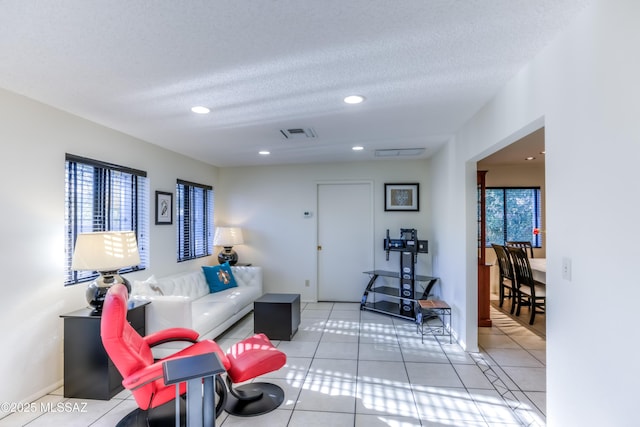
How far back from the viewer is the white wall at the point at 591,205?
4.20 ft

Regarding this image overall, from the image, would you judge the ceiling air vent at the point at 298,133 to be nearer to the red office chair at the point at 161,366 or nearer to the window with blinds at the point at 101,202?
the window with blinds at the point at 101,202

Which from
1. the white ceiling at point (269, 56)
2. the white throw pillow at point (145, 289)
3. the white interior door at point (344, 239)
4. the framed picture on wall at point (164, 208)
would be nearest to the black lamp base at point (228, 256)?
the framed picture on wall at point (164, 208)

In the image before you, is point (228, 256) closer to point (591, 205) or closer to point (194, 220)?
point (194, 220)

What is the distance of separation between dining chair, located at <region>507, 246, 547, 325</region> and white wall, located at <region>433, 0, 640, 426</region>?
2.87 m

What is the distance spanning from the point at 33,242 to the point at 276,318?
240 centimetres

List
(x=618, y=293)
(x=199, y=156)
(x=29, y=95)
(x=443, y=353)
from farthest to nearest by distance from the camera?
(x=199, y=156)
(x=443, y=353)
(x=29, y=95)
(x=618, y=293)

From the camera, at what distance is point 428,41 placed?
1.83 meters

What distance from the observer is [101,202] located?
10.9 ft

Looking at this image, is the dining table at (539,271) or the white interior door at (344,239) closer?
the dining table at (539,271)

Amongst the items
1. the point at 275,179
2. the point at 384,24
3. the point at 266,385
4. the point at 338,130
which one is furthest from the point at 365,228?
the point at 384,24

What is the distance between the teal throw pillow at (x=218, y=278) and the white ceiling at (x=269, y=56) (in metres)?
2.22

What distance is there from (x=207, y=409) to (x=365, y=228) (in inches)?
165

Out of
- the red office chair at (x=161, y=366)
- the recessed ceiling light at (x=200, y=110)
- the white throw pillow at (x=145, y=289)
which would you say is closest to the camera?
the red office chair at (x=161, y=366)

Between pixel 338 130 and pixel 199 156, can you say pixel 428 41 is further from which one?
pixel 199 156
